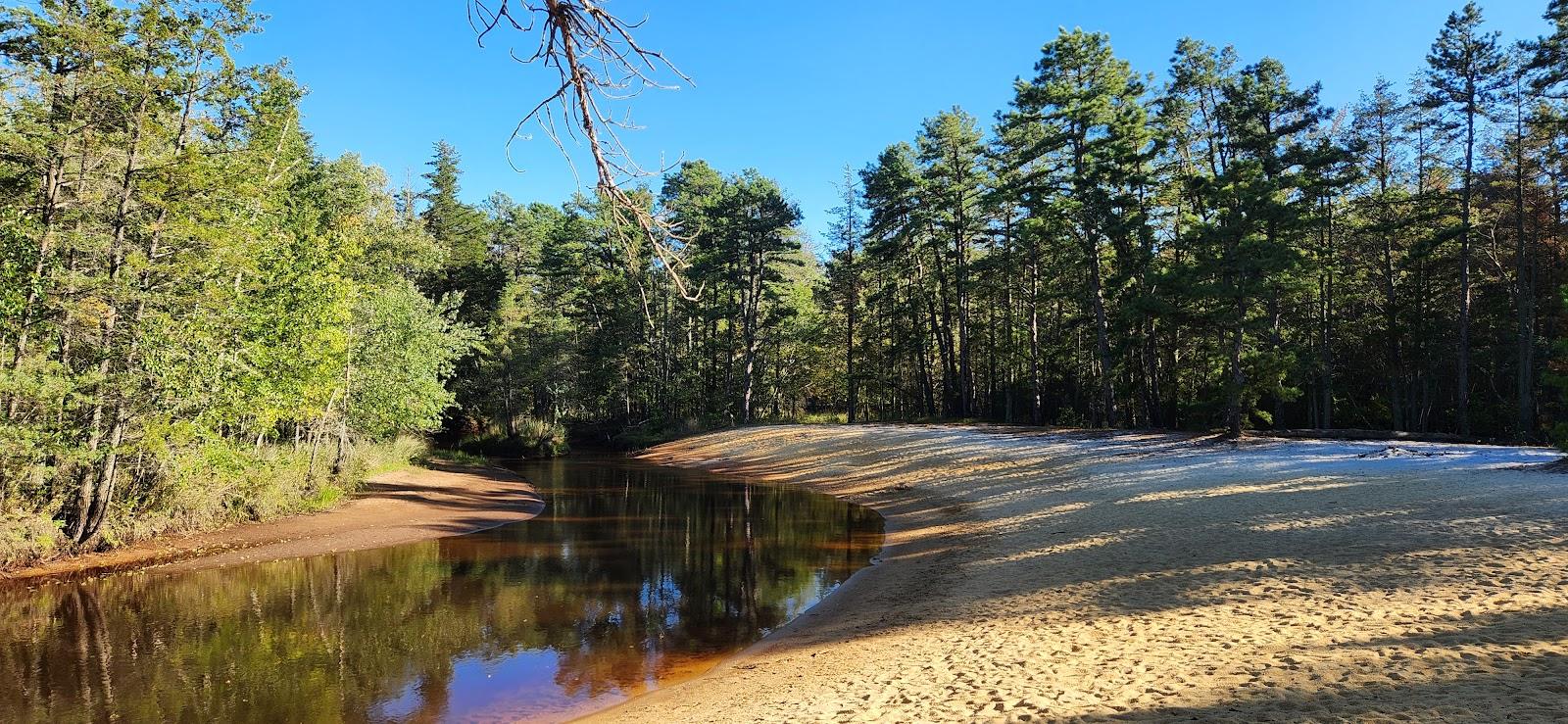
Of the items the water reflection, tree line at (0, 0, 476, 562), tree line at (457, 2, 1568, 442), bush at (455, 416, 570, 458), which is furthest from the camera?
bush at (455, 416, 570, 458)

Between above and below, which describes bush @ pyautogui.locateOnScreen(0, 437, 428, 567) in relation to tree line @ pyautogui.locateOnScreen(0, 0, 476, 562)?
below

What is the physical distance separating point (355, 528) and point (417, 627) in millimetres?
9237

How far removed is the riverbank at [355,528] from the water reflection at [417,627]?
0.84m

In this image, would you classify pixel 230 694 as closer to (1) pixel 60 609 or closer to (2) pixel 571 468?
(1) pixel 60 609

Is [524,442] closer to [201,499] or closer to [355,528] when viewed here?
[355,528]

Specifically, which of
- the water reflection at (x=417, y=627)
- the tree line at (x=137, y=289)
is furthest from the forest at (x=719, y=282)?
the water reflection at (x=417, y=627)

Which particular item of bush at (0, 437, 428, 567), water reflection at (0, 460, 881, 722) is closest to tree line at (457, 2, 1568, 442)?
water reflection at (0, 460, 881, 722)

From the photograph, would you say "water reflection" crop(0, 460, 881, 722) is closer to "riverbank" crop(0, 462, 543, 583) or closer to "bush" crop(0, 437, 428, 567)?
"riverbank" crop(0, 462, 543, 583)

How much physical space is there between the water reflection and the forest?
372 centimetres

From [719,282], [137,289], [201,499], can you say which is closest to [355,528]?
[201,499]

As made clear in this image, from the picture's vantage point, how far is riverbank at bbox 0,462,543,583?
519 inches

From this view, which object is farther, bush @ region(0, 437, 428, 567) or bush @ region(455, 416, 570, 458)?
bush @ region(455, 416, 570, 458)

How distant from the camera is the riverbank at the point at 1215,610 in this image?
495cm

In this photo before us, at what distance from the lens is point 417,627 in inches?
399
